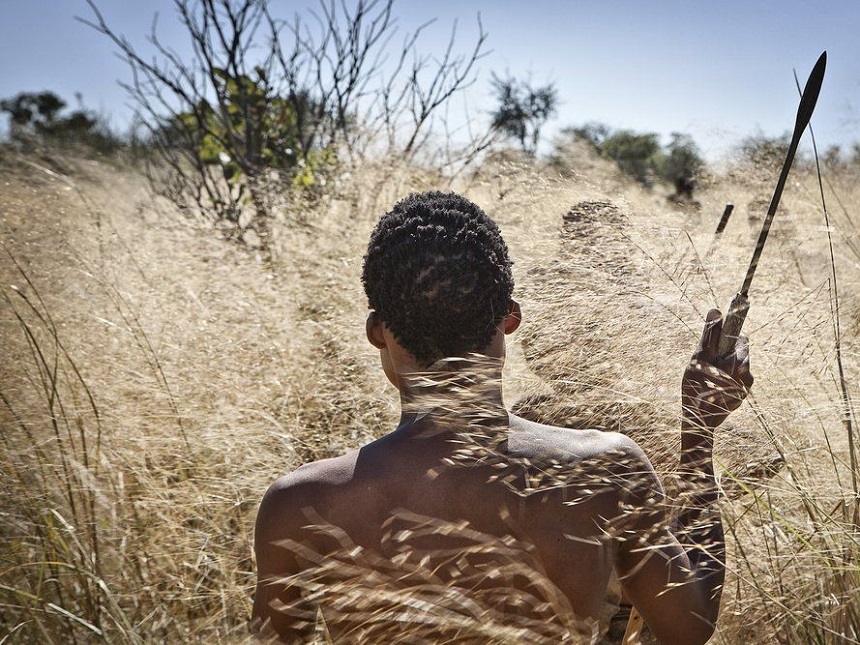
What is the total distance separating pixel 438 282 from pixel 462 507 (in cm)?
35

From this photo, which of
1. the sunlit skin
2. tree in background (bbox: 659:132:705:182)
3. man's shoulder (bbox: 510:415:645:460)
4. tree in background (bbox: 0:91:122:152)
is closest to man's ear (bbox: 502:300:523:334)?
the sunlit skin

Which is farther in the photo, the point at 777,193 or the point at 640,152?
the point at 640,152

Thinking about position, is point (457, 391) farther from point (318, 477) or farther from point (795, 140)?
point (795, 140)

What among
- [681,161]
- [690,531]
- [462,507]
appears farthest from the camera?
[681,161]

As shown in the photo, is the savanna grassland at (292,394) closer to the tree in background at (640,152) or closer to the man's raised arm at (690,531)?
the man's raised arm at (690,531)

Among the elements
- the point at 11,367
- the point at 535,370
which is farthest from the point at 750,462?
the point at 11,367

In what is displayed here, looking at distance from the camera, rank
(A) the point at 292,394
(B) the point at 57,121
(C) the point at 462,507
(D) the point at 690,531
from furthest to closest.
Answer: (B) the point at 57,121 < (A) the point at 292,394 < (D) the point at 690,531 < (C) the point at 462,507

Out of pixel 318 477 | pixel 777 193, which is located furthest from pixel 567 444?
pixel 777 193

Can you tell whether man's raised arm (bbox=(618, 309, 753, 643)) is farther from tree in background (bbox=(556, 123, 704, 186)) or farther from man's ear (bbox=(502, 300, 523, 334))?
tree in background (bbox=(556, 123, 704, 186))

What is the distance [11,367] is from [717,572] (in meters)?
1.92

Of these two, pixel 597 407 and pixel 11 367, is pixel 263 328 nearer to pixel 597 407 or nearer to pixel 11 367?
pixel 11 367

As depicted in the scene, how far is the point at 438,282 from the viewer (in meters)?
1.11

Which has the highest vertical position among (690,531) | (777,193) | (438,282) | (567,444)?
(777,193)

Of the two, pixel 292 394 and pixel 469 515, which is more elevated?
pixel 469 515
